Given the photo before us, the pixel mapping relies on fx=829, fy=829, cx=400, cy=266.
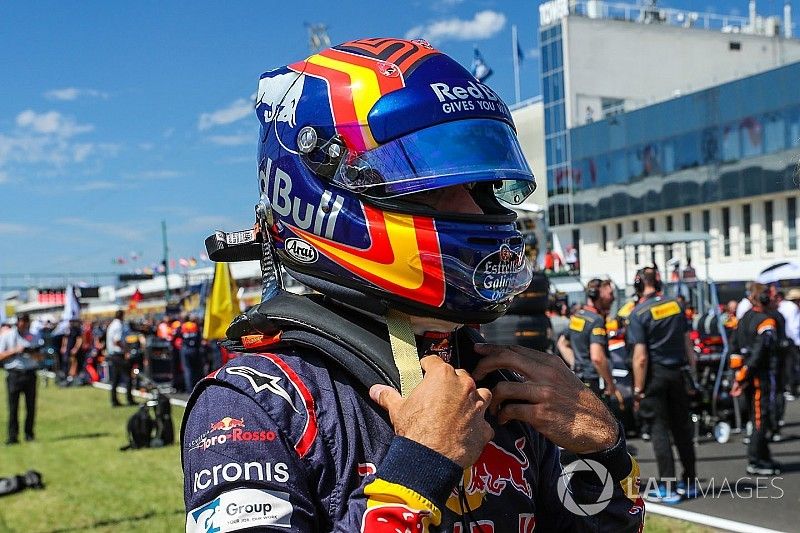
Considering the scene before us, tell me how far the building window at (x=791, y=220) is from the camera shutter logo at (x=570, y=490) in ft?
126

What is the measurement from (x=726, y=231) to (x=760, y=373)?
3482 centimetres

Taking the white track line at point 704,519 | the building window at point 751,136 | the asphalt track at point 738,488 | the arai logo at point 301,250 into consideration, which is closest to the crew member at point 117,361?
the asphalt track at point 738,488

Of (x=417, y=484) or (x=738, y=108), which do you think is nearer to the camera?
(x=417, y=484)

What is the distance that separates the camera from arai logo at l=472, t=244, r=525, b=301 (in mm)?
1574

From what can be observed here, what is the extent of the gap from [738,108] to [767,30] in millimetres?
20872

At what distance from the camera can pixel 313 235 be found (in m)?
1.61

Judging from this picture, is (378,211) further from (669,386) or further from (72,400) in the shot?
(72,400)

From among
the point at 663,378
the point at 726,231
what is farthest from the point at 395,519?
the point at 726,231

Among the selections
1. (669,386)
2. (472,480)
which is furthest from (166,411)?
(472,480)

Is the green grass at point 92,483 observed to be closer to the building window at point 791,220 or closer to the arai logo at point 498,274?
the arai logo at point 498,274

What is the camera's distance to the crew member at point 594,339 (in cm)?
809

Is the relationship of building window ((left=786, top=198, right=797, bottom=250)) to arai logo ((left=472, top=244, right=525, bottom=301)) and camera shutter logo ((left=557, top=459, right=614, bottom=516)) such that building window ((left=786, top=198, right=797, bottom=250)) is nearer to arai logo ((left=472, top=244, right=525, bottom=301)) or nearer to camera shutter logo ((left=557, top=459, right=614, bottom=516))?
camera shutter logo ((left=557, top=459, right=614, bottom=516))

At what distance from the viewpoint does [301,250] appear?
1.64 metres

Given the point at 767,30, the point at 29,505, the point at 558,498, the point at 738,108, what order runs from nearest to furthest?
the point at 558,498
the point at 29,505
the point at 738,108
the point at 767,30
